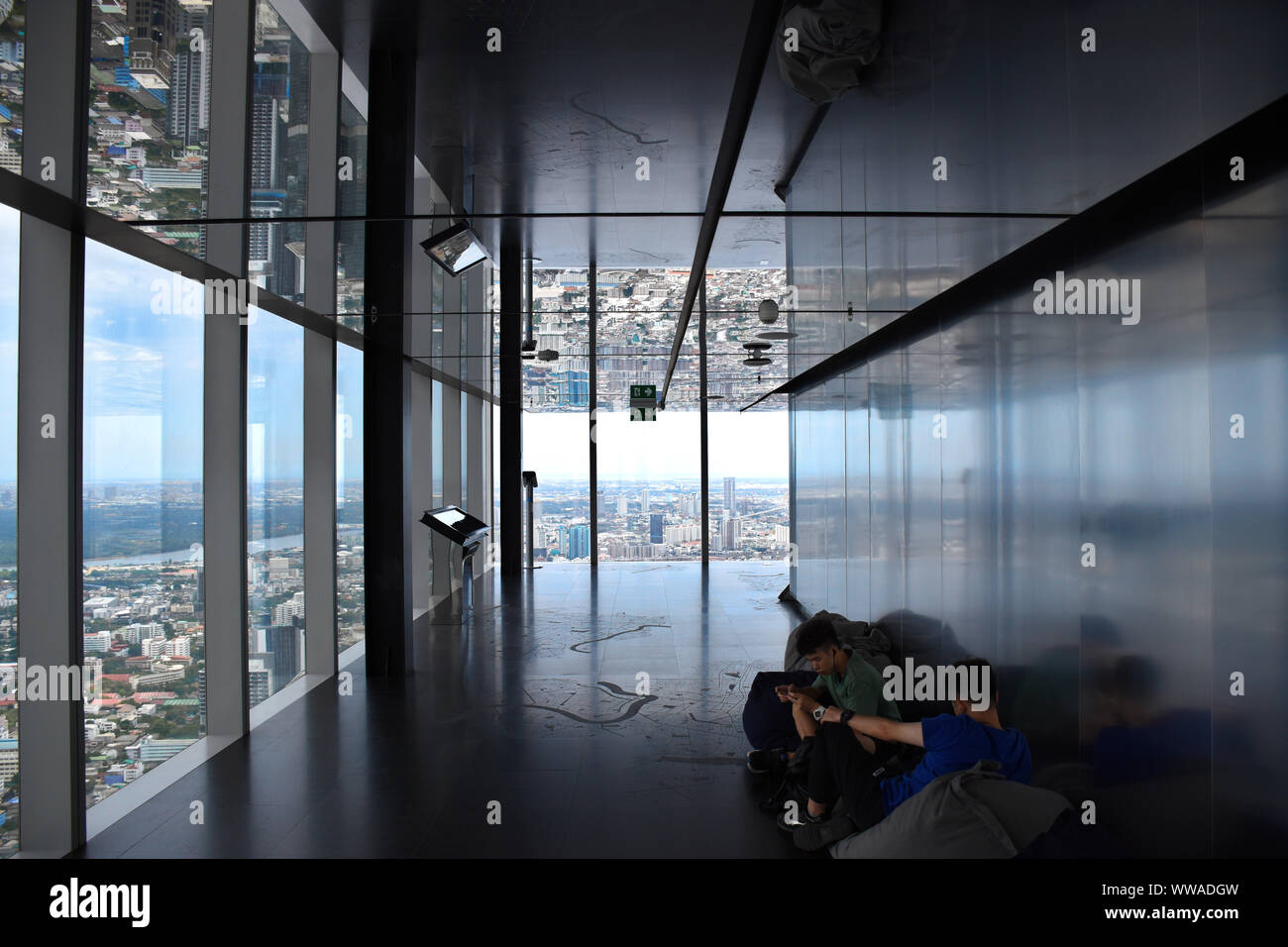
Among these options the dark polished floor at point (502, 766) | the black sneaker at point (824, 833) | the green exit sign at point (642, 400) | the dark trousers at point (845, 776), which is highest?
the green exit sign at point (642, 400)

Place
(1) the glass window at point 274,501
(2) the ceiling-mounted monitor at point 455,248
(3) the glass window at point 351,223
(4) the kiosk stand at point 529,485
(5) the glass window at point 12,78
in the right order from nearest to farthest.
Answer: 1. (5) the glass window at point 12,78
2. (1) the glass window at point 274,501
3. (3) the glass window at point 351,223
4. (2) the ceiling-mounted monitor at point 455,248
5. (4) the kiosk stand at point 529,485

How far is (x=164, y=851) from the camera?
3.41 metres

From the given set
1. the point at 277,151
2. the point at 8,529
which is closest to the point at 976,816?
the point at 8,529

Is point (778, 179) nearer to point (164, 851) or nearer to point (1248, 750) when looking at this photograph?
point (1248, 750)

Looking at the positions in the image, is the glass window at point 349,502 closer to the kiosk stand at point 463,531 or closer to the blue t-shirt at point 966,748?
the kiosk stand at point 463,531

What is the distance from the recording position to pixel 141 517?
13.8ft

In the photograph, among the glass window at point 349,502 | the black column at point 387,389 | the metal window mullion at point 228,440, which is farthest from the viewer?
the glass window at point 349,502

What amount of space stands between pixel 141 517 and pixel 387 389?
2675 mm

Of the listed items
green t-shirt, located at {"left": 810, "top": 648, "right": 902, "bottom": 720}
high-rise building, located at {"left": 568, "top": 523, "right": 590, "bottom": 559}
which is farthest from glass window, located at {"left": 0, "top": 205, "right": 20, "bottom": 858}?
high-rise building, located at {"left": 568, "top": 523, "right": 590, "bottom": 559}

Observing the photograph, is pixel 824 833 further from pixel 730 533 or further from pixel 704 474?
pixel 704 474

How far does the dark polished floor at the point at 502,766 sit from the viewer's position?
3549 millimetres

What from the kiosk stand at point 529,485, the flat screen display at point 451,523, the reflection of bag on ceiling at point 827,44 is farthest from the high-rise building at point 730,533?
the reflection of bag on ceiling at point 827,44

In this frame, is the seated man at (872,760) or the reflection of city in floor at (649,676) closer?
the seated man at (872,760)

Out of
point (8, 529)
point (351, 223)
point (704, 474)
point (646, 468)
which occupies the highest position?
point (351, 223)
